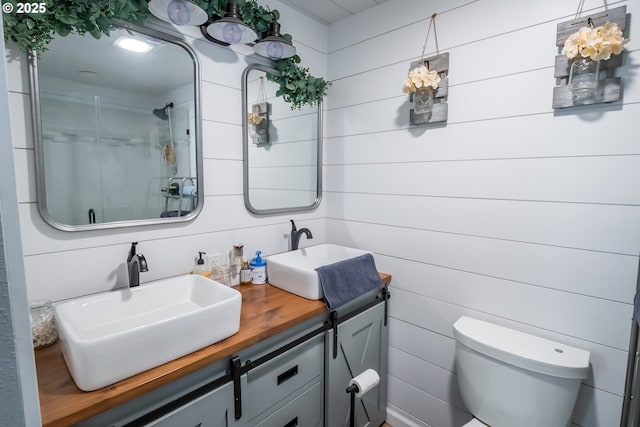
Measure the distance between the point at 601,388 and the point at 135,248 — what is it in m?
1.93

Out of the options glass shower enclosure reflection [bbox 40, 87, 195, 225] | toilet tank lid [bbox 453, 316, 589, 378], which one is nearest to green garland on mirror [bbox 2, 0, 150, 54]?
glass shower enclosure reflection [bbox 40, 87, 195, 225]

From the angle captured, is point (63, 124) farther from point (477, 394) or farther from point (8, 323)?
point (477, 394)

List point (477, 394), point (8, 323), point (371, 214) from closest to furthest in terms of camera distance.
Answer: point (8, 323) → point (477, 394) → point (371, 214)

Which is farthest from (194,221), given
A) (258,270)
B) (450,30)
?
(450,30)

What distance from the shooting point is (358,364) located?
165cm

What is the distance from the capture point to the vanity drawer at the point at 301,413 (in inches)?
48.9

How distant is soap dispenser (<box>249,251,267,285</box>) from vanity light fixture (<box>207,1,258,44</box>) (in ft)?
3.45

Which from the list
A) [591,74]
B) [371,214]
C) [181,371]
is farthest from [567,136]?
[181,371]

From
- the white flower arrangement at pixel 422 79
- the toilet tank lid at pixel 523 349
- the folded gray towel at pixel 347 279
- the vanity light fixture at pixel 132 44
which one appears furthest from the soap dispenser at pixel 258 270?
the white flower arrangement at pixel 422 79

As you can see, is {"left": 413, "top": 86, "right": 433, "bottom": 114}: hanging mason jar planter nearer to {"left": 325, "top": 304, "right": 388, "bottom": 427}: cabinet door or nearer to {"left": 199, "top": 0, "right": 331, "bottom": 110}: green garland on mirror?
{"left": 199, "top": 0, "right": 331, "bottom": 110}: green garland on mirror

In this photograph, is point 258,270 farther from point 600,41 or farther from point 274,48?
point 600,41

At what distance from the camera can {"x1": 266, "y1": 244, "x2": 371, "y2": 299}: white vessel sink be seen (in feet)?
4.75

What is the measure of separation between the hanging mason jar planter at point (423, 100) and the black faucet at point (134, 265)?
1.44m

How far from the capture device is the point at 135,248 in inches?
50.8
